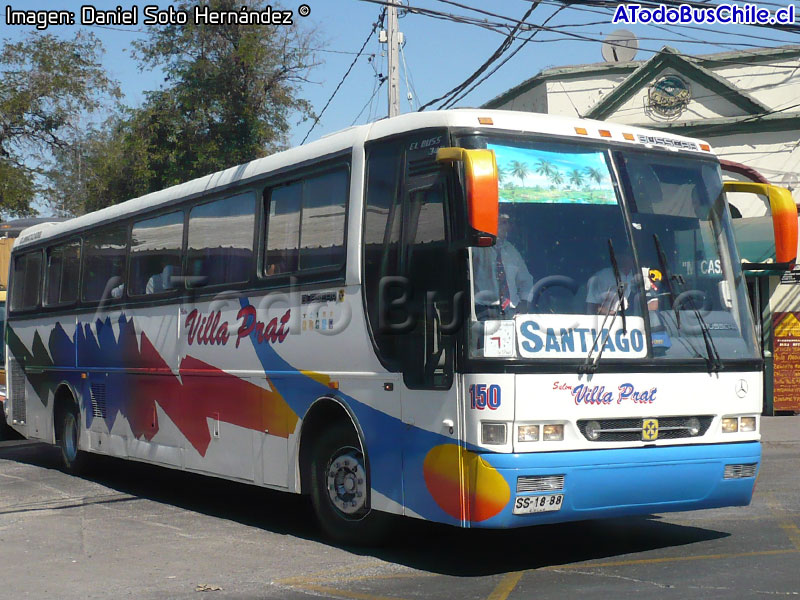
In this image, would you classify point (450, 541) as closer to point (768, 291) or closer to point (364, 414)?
point (364, 414)

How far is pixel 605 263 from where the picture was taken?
25.8ft

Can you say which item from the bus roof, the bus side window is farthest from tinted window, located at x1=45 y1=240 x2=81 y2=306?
the bus side window

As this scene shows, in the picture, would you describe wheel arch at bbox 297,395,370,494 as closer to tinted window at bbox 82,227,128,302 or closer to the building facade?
tinted window at bbox 82,227,128,302

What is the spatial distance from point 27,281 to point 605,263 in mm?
11090

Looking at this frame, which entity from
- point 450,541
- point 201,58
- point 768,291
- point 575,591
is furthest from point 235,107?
point 575,591

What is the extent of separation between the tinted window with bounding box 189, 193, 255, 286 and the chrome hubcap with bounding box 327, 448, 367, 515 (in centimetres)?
219

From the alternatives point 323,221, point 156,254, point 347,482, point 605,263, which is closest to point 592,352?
point 605,263

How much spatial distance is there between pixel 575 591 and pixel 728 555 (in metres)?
1.68

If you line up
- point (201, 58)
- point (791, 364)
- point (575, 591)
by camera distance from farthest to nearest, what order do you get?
point (201, 58) < point (791, 364) < point (575, 591)

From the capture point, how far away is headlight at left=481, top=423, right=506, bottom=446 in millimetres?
7402

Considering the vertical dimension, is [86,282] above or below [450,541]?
above

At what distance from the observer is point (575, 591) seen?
7.04 metres

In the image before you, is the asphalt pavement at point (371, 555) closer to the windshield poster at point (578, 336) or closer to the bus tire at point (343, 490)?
the bus tire at point (343, 490)

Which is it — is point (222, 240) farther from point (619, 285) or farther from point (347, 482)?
point (619, 285)
